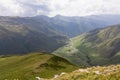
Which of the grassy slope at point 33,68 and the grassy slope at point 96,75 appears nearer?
the grassy slope at point 96,75

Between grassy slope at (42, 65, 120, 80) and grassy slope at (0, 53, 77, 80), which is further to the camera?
grassy slope at (0, 53, 77, 80)

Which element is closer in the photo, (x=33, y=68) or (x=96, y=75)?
(x=96, y=75)

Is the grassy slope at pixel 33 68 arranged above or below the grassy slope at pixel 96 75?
above

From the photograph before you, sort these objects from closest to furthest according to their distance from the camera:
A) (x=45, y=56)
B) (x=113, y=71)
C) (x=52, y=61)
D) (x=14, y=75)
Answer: (x=113, y=71) < (x=14, y=75) < (x=52, y=61) < (x=45, y=56)

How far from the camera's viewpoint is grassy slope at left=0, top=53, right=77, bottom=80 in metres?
108

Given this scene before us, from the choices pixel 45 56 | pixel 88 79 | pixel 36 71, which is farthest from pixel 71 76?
pixel 45 56

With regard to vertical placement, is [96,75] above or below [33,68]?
below

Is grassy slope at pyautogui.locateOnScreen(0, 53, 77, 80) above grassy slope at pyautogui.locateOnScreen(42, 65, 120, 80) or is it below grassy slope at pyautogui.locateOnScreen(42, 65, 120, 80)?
above

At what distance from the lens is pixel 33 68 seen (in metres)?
117

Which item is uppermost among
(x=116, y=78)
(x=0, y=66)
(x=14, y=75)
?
(x=0, y=66)

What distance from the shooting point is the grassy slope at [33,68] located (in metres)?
108

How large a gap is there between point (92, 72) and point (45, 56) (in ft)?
395

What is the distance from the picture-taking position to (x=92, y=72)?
1072 inches

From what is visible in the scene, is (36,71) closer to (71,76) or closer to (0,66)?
(0,66)
